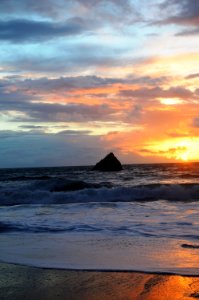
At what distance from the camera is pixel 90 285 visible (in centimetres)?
574

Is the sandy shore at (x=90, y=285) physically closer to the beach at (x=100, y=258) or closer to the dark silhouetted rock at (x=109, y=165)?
the beach at (x=100, y=258)

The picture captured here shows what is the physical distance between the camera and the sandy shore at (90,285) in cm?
521

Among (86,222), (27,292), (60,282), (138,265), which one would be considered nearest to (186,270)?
(138,265)

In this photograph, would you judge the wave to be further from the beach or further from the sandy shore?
the sandy shore

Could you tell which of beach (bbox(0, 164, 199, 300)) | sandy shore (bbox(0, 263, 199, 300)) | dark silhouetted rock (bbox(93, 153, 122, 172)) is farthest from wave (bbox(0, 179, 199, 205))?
dark silhouetted rock (bbox(93, 153, 122, 172))

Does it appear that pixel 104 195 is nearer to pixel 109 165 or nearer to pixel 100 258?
pixel 100 258

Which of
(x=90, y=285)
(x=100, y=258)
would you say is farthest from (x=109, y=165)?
(x=90, y=285)

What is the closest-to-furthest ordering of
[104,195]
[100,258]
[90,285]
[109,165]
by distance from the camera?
[90,285]
[100,258]
[104,195]
[109,165]

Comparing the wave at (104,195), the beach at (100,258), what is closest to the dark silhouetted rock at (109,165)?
the wave at (104,195)

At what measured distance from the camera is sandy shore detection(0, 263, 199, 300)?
5.21 meters

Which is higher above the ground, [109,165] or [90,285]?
[109,165]

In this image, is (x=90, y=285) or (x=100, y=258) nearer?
(x=90, y=285)

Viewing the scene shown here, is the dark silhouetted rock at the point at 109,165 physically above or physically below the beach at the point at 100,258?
above

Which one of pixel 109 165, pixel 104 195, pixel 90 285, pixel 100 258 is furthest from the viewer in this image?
pixel 109 165
